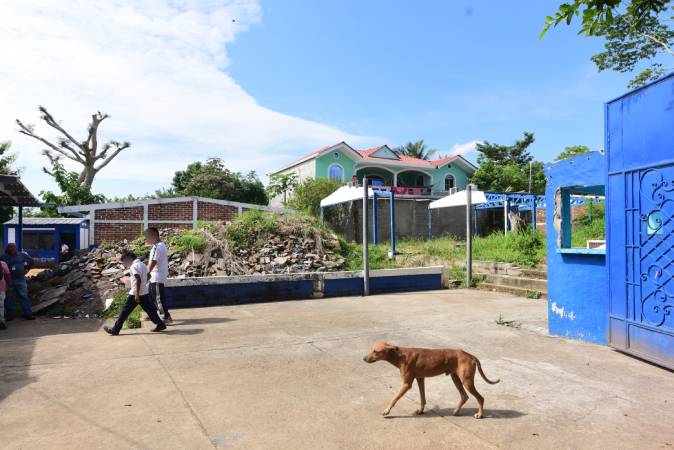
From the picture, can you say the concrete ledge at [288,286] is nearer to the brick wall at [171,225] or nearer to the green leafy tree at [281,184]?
the brick wall at [171,225]

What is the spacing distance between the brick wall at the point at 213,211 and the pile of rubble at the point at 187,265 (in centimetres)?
790

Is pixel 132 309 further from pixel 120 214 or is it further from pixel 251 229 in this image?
pixel 120 214

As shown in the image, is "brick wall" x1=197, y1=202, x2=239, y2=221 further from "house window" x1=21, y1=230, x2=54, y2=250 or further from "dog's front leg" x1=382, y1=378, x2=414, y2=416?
"dog's front leg" x1=382, y1=378, x2=414, y2=416

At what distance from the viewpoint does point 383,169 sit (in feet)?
117

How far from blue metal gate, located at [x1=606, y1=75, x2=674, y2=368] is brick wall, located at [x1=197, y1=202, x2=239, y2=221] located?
17830mm

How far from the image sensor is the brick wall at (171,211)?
20.4 meters

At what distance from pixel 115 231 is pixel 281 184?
15.4 m

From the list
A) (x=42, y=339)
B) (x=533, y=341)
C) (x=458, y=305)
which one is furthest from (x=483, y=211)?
(x=42, y=339)

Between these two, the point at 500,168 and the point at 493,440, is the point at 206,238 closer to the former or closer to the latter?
the point at 493,440

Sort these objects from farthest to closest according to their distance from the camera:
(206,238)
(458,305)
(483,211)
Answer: (483,211) < (206,238) < (458,305)

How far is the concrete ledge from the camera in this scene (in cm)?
881

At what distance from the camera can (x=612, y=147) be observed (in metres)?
5.42

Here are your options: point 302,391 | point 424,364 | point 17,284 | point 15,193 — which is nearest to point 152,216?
point 15,193

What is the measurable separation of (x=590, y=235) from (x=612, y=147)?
26.5 ft
